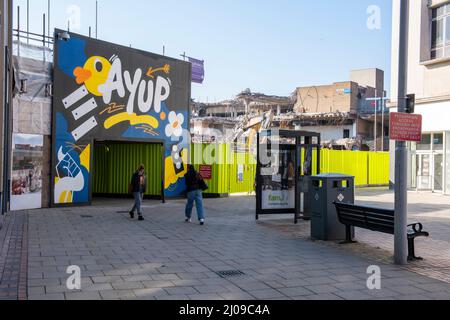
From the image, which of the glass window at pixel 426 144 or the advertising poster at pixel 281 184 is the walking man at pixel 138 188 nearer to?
the advertising poster at pixel 281 184

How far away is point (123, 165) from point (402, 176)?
14083mm

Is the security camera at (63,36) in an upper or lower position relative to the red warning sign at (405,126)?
upper

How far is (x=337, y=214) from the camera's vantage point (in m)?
9.81

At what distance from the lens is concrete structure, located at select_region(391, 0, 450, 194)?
24.5 metres

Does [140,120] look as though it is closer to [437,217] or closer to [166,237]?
[166,237]

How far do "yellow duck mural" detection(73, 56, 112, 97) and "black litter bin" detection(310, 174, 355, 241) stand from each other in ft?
30.4

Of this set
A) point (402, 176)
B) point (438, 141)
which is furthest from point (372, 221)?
point (438, 141)

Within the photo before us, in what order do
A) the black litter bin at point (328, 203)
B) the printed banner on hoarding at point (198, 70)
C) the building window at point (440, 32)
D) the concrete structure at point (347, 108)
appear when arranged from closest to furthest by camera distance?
the black litter bin at point (328, 203) < the building window at point (440, 32) < the printed banner on hoarding at point (198, 70) < the concrete structure at point (347, 108)

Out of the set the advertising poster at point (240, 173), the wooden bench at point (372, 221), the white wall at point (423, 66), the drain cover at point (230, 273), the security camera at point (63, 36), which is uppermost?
the white wall at point (423, 66)

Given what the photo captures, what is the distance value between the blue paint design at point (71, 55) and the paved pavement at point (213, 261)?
16.8ft

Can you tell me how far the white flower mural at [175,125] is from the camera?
63.8 ft

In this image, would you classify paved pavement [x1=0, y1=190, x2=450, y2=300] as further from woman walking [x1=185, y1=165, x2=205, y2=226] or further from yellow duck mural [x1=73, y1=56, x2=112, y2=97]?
yellow duck mural [x1=73, y1=56, x2=112, y2=97]

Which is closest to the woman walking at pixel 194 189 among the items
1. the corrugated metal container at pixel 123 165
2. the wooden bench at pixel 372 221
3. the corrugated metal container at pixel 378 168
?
the wooden bench at pixel 372 221

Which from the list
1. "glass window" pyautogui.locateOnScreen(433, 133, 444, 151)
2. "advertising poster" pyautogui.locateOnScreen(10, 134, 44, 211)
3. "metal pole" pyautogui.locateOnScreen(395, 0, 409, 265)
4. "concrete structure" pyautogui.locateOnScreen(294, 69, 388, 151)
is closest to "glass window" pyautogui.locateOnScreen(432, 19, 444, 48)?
"glass window" pyautogui.locateOnScreen(433, 133, 444, 151)
